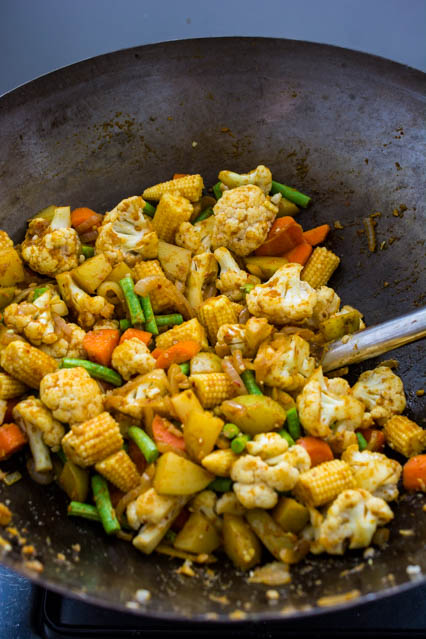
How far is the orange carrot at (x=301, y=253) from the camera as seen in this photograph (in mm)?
2555

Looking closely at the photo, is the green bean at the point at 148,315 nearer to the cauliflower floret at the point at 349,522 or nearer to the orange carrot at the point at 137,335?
the orange carrot at the point at 137,335

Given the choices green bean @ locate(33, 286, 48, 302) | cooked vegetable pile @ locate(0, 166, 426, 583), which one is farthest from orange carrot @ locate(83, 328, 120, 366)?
green bean @ locate(33, 286, 48, 302)

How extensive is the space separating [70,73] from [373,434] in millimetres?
1875

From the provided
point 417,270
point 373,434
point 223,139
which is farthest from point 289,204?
point 373,434

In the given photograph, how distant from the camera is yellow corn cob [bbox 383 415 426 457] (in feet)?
6.88

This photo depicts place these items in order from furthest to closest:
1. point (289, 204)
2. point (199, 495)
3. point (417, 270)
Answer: point (289, 204)
point (417, 270)
point (199, 495)

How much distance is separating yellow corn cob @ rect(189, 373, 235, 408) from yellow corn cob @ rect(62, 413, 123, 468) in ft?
0.97

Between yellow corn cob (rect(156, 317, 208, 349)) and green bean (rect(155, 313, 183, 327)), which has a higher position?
green bean (rect(155, 313, 183, 327))

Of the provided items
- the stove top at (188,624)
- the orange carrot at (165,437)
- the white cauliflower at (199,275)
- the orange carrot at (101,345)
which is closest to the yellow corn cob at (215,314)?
the white cauliflower at (199,275)

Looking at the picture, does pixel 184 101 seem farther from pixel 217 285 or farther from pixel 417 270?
pixel 417 270

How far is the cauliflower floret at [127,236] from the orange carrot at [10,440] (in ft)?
2.56

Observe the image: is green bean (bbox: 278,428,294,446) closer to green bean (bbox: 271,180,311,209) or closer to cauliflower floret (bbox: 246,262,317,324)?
cauliflower floret (bbox: 246,262,317,324)

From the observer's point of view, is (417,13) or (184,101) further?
(417,13)

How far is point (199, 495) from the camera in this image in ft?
6.45
